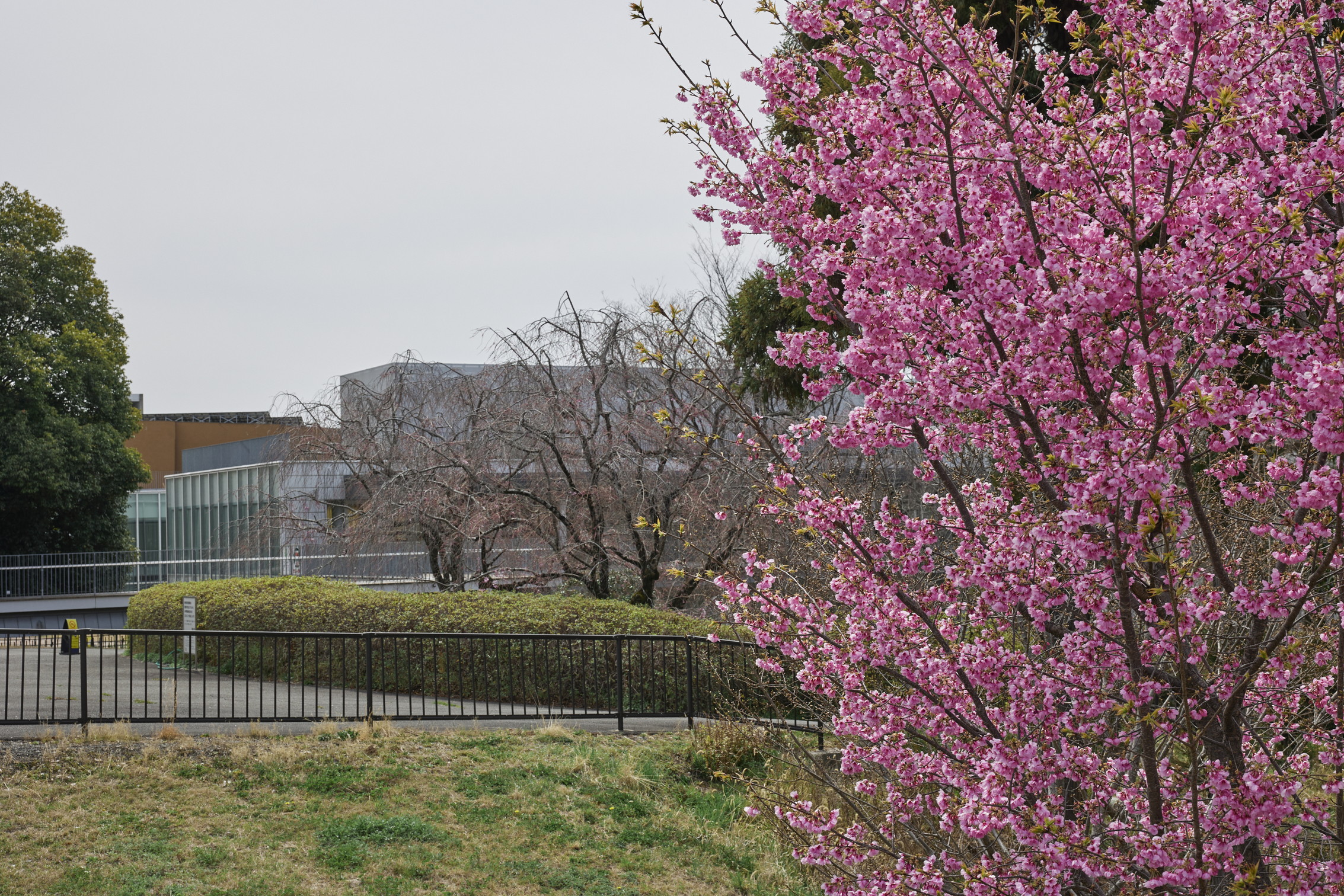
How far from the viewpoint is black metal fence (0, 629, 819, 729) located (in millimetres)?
10125

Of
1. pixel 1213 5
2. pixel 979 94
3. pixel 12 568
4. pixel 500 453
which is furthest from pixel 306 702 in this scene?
Result: pixel 12 568

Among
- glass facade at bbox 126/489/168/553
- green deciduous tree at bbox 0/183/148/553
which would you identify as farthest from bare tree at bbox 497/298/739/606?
glass facade at bbox 126/489/168/553

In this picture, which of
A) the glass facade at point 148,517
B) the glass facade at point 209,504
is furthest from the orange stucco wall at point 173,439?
the glass facade at point 209,504

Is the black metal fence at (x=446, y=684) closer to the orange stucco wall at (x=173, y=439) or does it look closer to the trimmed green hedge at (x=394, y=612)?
the trimmed green hedge at (x=394, y=612)

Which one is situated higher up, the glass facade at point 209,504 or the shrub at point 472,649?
the glass facade at point 209,504

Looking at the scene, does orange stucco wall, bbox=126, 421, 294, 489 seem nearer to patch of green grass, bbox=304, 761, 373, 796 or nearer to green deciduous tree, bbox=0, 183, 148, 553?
green deciduous tree, bbox=0, 183, 148, 553

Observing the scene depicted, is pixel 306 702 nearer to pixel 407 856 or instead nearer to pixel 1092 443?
pixel 407 856

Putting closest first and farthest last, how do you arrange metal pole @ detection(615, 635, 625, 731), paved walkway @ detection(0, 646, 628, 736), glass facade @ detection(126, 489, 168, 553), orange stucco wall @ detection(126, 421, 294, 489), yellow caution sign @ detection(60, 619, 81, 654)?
1. yellow caution sign @ detection(60, 619, 81, 654)
2. paved walkway @ detection(0, 646, 628, 736)
3. metal pole @ detection(615, 635, 625, 731)
4. glass facade @ detection(126, 489, 168, 553)
5. orange stucco wall @ detection(126, 421, 294, 489)

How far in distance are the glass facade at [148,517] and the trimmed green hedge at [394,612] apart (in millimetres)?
24151

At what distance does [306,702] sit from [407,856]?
5.53 meters

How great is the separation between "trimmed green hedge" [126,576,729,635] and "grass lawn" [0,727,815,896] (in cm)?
229

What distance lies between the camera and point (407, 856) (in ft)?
23.3

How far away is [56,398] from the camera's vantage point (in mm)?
33938

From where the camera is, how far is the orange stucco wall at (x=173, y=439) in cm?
5512
